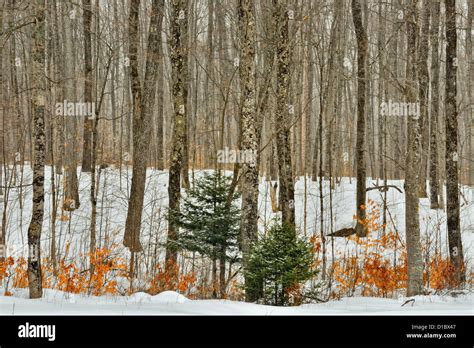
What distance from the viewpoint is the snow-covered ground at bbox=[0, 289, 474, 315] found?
242 inches

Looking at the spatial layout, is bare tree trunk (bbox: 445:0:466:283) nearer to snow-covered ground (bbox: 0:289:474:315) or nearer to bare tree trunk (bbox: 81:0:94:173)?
snow-covered ground (bbox: 0:289:474:315)

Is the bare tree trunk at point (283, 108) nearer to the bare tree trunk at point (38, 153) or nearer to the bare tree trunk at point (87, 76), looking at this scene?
the bare tree trunk at point (38, 153)

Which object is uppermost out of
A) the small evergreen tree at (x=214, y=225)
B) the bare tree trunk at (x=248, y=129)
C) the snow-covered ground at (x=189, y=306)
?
the bare tree trunk at (x=248, y=129)

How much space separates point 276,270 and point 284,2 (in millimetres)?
6732

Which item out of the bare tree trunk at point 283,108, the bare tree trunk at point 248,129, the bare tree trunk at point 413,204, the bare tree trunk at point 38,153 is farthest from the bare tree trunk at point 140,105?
the bare tree trunk at point 413,204

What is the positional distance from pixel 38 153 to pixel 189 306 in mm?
3543

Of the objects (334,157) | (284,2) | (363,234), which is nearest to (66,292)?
(284,2)

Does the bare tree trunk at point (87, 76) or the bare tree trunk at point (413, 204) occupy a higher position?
the bare tree trunk at point (87, 76)

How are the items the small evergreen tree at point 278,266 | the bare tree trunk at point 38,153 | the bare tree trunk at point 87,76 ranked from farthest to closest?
the bare tree trunk at point 87,76, the small evergreen tree at point 278,266, the bare tree trunk at point 38,153

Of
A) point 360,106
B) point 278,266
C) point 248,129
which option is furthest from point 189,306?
point 360,106

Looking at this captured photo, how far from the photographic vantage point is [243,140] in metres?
9.34

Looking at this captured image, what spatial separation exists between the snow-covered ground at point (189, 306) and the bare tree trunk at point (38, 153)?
1.92ft

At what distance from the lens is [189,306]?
6.71 metres

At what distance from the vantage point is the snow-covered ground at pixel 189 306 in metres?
6.14
